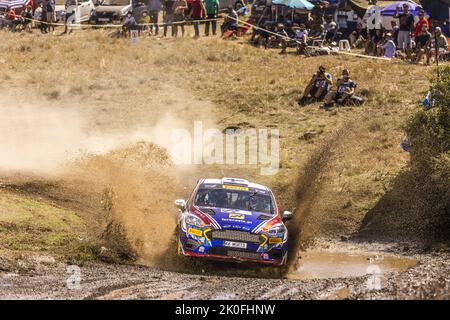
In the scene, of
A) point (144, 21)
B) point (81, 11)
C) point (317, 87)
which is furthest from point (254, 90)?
point (81, 11)

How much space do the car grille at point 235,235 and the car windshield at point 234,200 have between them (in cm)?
103

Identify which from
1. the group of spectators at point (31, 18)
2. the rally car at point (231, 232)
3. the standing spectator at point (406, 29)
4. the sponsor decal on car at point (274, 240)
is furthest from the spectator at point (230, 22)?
the sponsor decal on car at point (274, 240)

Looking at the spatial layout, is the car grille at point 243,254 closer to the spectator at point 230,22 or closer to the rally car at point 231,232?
the rally car at point 231,232

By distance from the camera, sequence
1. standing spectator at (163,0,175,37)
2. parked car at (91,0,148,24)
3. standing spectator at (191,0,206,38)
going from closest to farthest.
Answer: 1. standing spectator at (191,0,206,38)
2. standing spectator at (163,0,175,37)
3. parked car at (91,0,148,24)

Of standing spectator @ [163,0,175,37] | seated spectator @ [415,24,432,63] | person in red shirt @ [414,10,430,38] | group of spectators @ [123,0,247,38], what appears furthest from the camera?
standing spectator @ [163,0,175,37]

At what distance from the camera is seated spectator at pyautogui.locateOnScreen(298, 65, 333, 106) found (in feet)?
91.1

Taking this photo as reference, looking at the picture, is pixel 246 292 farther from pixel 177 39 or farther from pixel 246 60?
pixel 177 39

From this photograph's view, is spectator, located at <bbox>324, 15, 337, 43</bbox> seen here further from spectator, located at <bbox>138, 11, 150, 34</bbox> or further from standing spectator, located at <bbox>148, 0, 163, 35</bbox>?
spectator, located at <bbox>138, 11, 150, 34</bbox>

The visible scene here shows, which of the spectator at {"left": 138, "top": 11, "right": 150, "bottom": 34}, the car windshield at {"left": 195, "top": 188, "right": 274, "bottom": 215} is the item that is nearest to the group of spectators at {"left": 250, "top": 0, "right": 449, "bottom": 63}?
the spectator at {"left": 138, "top": 11, "right": 150, "bottom": 34}

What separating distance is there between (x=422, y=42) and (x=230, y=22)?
915 centimetres

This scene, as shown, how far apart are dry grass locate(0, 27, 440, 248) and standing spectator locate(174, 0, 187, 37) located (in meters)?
1.09

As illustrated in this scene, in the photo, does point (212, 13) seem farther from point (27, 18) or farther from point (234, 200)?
point (234, 200)

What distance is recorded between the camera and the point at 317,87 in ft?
93.2

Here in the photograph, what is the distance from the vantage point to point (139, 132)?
28062mm
